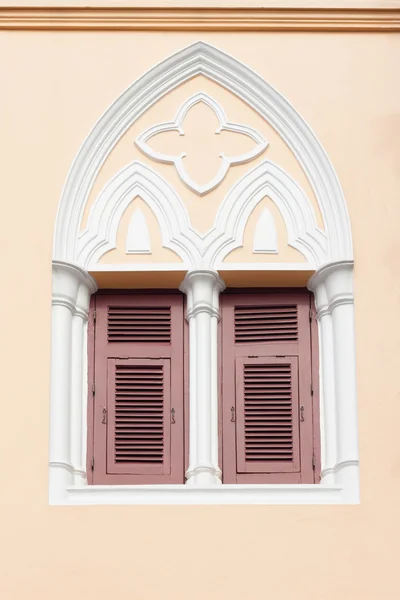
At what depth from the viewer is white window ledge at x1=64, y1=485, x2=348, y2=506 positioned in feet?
32.1

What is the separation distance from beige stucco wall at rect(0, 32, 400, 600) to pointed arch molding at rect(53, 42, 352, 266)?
0.07 meters

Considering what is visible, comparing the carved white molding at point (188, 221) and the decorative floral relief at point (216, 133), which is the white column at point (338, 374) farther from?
the decorative floral relief at point (216, 133)

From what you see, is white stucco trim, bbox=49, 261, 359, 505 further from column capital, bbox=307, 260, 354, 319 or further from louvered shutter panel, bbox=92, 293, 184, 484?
louvered shutter panel, bbox=92, 293, 184, 484

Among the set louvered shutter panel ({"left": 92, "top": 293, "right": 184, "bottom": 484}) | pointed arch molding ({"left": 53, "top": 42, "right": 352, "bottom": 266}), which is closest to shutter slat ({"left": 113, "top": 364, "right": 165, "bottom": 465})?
louvered shutter panel ({"left": 92, "top": 293, "right": 184, "bottom": 484})

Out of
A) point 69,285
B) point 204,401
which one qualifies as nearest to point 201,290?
point 204,401

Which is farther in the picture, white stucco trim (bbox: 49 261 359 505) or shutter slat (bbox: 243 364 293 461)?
shutter slat (bbox: 243 364 293 461)

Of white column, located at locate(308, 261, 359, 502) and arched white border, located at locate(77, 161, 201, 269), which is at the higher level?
arched white border, located at locate(77, 161, 201, 269)

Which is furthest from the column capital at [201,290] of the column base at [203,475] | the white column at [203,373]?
the column base at [203,475]

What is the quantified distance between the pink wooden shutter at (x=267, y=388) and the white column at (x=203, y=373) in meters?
0.13

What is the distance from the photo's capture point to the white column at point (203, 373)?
996cm

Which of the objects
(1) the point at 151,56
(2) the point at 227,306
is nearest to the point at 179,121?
(1) the point at 151,56

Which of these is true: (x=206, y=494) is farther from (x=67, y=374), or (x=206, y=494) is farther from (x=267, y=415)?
(x=67, y=374)

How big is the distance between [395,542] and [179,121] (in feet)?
9.41

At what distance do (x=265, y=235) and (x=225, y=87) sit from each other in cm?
99
